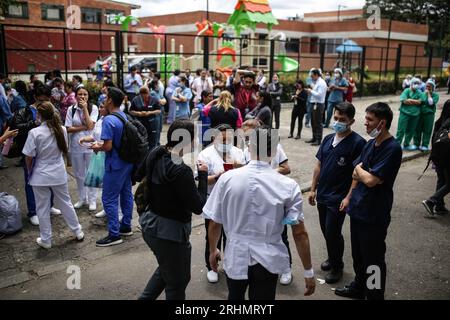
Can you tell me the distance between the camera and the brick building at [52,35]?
28898mm

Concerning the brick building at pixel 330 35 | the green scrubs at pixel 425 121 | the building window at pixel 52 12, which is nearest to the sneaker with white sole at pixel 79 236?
the green scrubs at pixel 425 121

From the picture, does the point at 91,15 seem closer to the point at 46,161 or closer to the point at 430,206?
the point at 46,161

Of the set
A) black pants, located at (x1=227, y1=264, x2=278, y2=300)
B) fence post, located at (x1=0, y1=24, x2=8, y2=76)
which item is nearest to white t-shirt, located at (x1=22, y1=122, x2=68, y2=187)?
black pants, located at (x1=227, y1=264, x2=278, y2=300)

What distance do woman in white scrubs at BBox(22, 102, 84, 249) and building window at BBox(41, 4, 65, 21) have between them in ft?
123

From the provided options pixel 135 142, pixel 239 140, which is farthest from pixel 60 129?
pixel 239 140

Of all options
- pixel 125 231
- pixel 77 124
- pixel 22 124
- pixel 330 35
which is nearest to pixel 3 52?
pixel 77 124

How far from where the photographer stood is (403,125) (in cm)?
1077

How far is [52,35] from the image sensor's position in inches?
1236

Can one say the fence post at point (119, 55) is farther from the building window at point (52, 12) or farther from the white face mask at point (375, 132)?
the building window at point (52, 12)

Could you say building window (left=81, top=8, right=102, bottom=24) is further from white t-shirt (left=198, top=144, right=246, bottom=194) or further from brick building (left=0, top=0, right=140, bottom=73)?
white t-shirt (left=198, top=144, right=246, bottom=194)

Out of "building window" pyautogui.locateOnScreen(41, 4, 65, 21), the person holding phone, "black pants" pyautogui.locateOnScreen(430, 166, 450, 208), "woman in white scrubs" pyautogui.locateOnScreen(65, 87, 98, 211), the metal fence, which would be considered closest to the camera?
the person holding phone

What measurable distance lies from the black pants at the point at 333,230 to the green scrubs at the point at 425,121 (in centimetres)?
732

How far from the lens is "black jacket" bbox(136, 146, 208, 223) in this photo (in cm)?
310

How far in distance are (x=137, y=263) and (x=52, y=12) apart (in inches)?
1545
